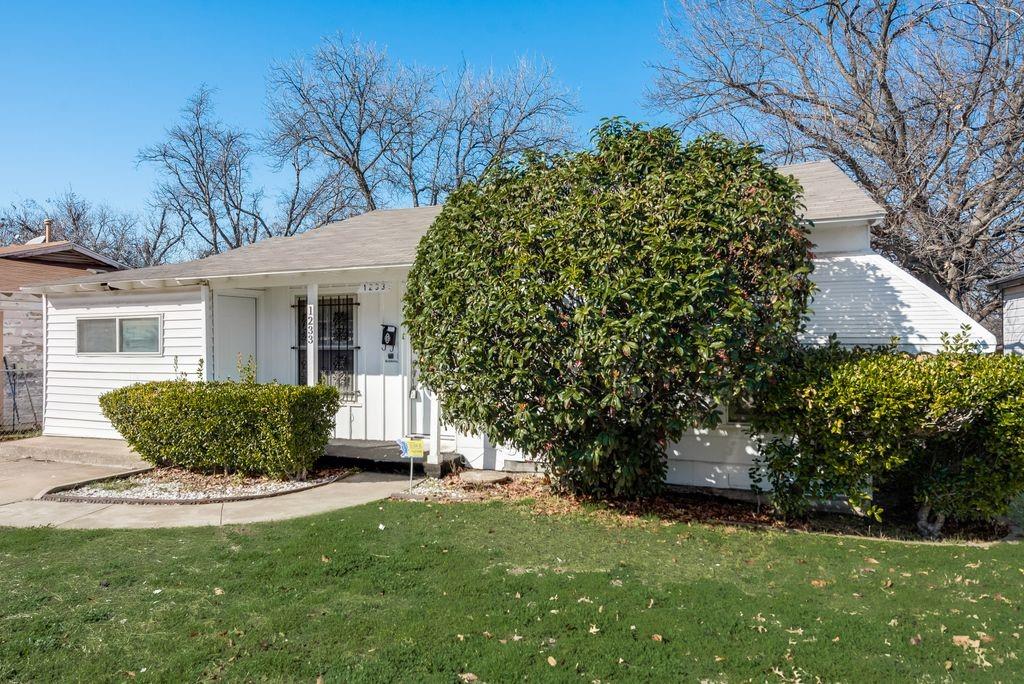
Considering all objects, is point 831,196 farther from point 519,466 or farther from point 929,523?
point 519,466

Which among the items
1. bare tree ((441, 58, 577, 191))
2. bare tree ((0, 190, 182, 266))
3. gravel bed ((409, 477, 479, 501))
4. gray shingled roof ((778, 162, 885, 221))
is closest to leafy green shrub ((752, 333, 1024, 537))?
gray shingled roof ((778, 162, 885, 221))

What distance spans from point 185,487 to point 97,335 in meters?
4.43

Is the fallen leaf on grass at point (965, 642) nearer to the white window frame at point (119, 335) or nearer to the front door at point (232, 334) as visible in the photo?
the front door at point (232, 334)

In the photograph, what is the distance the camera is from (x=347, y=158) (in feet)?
80.7

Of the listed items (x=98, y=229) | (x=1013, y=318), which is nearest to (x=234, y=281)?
(x=1013, y=318)

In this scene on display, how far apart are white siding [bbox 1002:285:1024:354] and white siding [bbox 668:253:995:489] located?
14.0ft

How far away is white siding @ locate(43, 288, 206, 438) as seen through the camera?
9.45m

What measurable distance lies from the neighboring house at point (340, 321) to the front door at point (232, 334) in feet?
0.06

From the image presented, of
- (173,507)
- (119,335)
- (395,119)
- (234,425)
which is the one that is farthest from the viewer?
(395,119)

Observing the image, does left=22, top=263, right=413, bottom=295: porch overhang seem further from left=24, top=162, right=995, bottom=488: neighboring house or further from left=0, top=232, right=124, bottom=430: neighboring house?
left=0, top=232, right=124, bottom=430: neighboring house

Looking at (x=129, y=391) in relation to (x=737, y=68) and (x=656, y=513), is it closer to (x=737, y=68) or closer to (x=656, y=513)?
(x=656, y=513)

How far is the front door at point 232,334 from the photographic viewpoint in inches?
365

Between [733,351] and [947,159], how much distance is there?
10.8 meters

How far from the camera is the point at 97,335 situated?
1027cm
